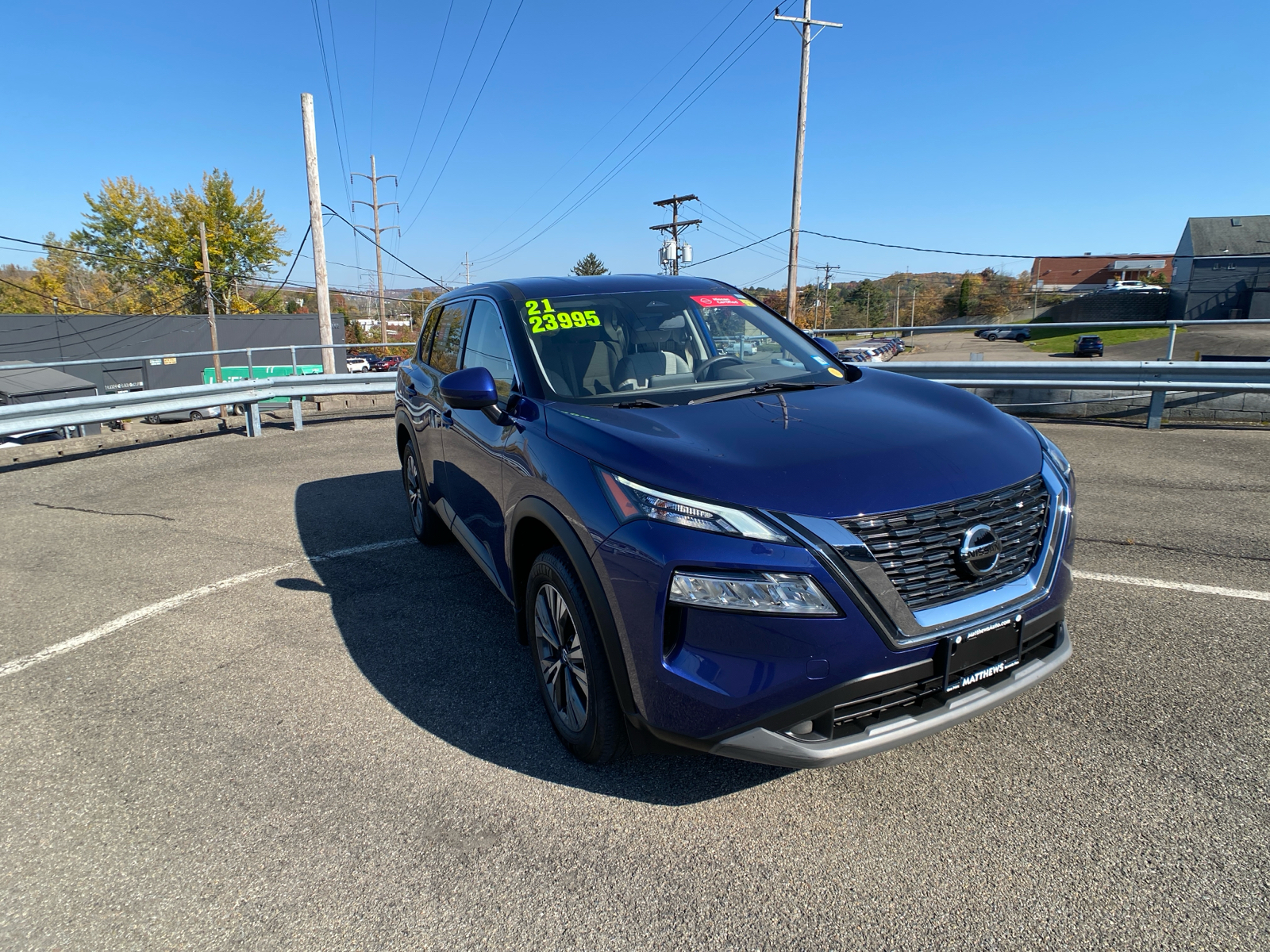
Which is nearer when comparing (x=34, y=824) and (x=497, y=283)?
(x=34, y=824)

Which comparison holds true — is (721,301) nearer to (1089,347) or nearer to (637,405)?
(637,405)

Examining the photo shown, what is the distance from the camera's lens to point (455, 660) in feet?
12.1

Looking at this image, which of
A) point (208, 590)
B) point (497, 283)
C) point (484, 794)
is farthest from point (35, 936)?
point (497, 283)

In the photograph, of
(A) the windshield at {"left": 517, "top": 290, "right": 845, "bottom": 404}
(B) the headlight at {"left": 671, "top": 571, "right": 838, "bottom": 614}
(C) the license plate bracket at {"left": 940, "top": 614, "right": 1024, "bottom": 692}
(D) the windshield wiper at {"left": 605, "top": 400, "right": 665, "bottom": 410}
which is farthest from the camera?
(A) the windshield at {"left": 517, "top": 290, "right": 845, "bottom": 404}

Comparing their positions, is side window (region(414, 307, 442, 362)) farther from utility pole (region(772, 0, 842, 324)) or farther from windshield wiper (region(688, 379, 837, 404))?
utility pole (region(772, 0, 842, 324))

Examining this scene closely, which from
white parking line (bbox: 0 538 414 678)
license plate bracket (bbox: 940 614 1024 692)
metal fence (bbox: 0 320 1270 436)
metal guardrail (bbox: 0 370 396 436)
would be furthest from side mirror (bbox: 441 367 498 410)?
metal guardrail (bbox: 0 370 396 436)

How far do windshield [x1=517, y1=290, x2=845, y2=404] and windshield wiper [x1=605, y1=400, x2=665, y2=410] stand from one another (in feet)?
0.16

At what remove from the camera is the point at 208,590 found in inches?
187

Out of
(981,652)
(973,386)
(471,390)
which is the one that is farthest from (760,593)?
(973,386)

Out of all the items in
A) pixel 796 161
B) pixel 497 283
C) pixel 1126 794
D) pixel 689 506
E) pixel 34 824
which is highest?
pixel 796 161

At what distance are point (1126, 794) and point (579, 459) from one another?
214 cm

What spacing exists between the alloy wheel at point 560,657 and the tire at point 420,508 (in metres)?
2.22

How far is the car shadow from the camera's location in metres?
2.74

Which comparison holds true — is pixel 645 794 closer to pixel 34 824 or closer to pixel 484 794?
pixel 484 794
